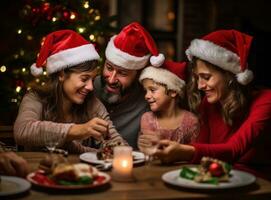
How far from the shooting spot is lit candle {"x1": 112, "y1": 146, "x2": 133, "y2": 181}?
201cm

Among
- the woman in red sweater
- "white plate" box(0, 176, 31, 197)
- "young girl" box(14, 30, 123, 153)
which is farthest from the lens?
"young girl" box(14, 30, 123, 153)

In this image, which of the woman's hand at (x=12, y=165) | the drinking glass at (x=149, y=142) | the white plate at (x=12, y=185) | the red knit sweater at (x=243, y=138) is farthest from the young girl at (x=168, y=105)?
the white plate at (x=12, y=185)

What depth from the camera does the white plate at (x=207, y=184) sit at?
187cm

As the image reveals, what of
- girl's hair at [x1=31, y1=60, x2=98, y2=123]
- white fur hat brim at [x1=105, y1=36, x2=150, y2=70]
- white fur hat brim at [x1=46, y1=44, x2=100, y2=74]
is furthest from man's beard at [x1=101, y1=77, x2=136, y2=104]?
white fur hat brim at [x1=46, y1=44, x2=100, y2=74]

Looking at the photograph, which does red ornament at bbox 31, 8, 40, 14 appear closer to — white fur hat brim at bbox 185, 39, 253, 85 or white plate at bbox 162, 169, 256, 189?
white fur hat brim at bbox 185, 39, 253, 85

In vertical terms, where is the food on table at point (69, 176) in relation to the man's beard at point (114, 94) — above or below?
below

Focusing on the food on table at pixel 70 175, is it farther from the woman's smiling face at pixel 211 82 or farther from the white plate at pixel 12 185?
the woman's smiling face at pixel 211 82

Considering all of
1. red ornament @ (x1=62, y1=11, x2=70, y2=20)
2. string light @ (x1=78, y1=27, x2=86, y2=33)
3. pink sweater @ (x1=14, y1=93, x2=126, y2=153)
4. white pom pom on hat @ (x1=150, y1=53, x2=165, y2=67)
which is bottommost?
pink sweater @ (x1=14, y1=93, x2=126, y2=153)

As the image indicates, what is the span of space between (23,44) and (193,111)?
2.62 metres

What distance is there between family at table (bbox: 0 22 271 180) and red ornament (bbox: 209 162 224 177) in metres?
0.37

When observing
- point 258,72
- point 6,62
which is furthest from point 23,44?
point 258,72

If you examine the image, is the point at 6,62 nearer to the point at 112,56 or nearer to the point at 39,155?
the point at 112,56

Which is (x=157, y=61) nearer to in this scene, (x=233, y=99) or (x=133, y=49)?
(x=133, y=49)

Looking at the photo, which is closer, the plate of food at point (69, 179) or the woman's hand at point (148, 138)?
the plate of food at point (69, 179)
